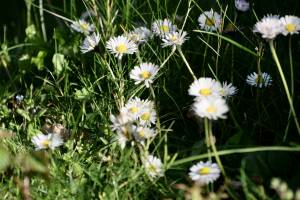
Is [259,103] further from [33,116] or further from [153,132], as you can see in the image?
[33,116]

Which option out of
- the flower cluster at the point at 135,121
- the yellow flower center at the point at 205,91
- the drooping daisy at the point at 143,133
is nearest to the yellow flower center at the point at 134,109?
the flower cluster at the point at 135,121

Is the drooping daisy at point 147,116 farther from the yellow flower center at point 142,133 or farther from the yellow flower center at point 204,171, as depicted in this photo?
the yellow flower center at point 204,171

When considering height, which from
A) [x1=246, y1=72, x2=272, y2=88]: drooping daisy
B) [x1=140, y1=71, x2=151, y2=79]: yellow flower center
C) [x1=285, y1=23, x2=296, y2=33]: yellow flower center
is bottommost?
[x1=246, y1=72, x2=272, y2=88]: drooping daisy

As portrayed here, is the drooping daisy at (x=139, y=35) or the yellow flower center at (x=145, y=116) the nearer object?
the yellow flower center at (x=145, y=116)

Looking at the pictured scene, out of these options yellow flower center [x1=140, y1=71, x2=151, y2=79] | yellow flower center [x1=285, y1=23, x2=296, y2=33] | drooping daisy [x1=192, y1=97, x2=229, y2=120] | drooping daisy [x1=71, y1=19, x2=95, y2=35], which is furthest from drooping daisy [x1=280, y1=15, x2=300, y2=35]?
drooping daisy [x1=71, y1=19, x2=95, y2=35]

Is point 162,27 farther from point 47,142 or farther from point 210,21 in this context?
point 47,142

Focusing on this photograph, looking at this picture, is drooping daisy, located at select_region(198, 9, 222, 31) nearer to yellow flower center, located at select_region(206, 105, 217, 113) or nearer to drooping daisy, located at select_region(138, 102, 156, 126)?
drooping daisy, located at select_region(138, 102, 156, 126)
